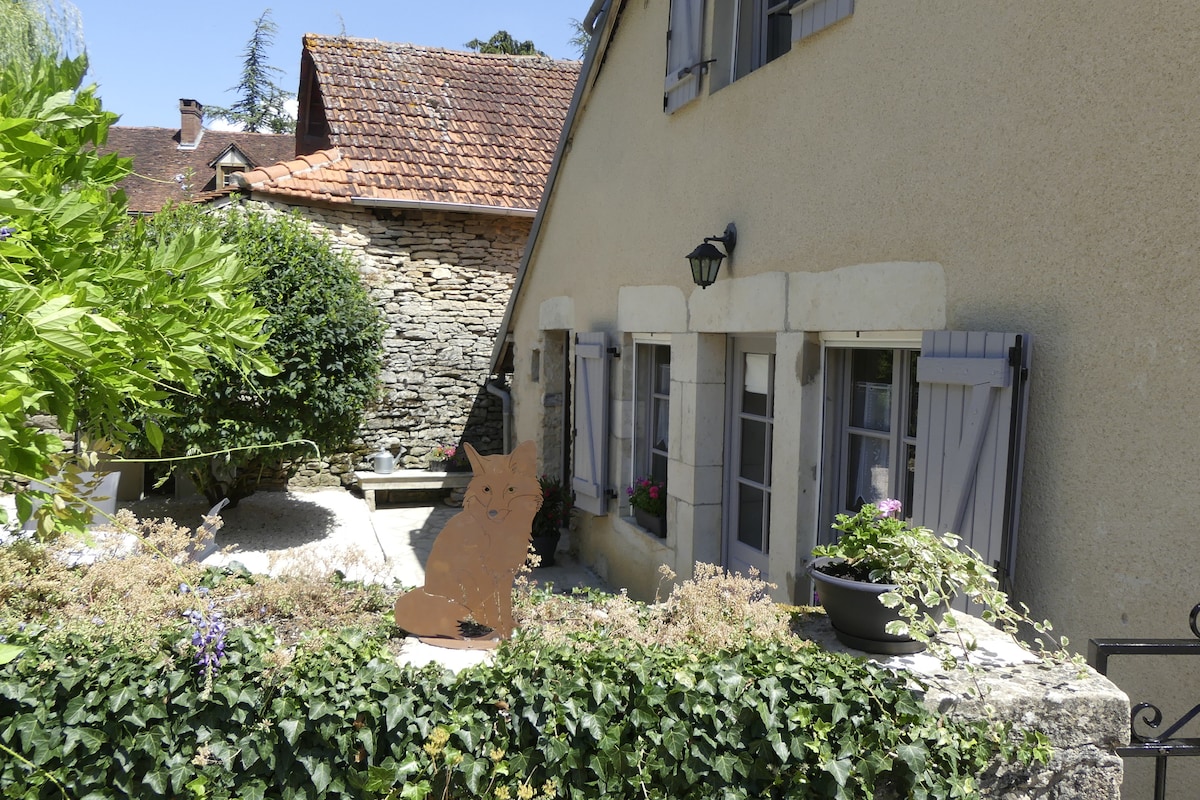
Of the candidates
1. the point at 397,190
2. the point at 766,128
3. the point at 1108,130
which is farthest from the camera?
the point at 397,190

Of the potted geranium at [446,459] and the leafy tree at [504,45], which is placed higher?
the leafy tree at [504,45]

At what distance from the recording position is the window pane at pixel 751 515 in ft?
17.3

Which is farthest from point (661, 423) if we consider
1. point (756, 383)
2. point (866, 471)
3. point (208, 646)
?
point (208, 646)

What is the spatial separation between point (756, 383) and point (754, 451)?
0.41 m

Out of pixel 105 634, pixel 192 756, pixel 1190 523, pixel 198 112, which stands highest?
pixel 198 112

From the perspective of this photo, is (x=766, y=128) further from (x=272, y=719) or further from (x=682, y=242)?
(x=272, y=719)

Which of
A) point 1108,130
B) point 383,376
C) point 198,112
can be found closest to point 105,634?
point 1108,130

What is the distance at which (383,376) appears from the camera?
10750mm

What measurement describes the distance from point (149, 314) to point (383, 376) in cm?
918

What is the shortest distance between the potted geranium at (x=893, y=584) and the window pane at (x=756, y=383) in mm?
2377

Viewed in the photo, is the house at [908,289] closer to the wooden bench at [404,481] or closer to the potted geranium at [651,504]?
the potted geranium at [651,504]

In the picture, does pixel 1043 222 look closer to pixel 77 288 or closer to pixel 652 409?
pixel 77 288

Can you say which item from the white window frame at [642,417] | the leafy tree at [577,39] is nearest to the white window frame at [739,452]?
the white window frame at [642,417]

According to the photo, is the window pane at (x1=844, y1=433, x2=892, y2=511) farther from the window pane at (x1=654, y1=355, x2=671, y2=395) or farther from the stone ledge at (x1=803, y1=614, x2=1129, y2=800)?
the window pane at (x1=654, y1=355, x2=671, y2=395)
